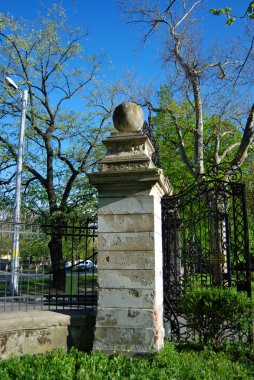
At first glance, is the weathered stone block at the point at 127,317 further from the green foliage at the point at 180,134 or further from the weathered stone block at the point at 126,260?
the green foliage at the point at 180,134

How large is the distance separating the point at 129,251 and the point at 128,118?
2.14m

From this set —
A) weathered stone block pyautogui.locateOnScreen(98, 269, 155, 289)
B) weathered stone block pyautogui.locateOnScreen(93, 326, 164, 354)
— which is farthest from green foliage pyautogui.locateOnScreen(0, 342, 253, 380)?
weathered stone block pyautogui.locateOnScreen(98, 269, 155, 289)

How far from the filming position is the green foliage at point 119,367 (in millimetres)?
4375

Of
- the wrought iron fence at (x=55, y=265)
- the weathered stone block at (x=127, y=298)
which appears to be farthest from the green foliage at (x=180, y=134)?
the weathered stone block at (x=127, y=298)

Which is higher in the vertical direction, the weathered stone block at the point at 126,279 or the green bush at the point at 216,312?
the weathered stone block at the point at 126,279

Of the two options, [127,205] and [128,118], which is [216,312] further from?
[128,118]

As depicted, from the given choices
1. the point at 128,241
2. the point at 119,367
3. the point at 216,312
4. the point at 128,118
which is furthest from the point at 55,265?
the point at 119,367

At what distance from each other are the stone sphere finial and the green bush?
3.00 metres

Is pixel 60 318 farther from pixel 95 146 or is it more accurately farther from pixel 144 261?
pixel 95 146

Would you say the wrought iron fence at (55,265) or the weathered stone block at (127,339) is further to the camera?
the wrought iron fence at (55,265)

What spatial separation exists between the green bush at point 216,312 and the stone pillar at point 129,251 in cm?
79

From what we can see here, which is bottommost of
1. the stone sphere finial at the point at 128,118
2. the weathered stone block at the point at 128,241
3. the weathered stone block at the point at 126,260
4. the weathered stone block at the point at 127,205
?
the weathered stone block at the point at 126,260

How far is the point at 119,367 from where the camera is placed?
4.70 m

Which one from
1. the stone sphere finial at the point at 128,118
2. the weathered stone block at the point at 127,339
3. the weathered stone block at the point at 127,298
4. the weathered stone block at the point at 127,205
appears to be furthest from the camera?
the stone sphere finial at the point at 128,118
